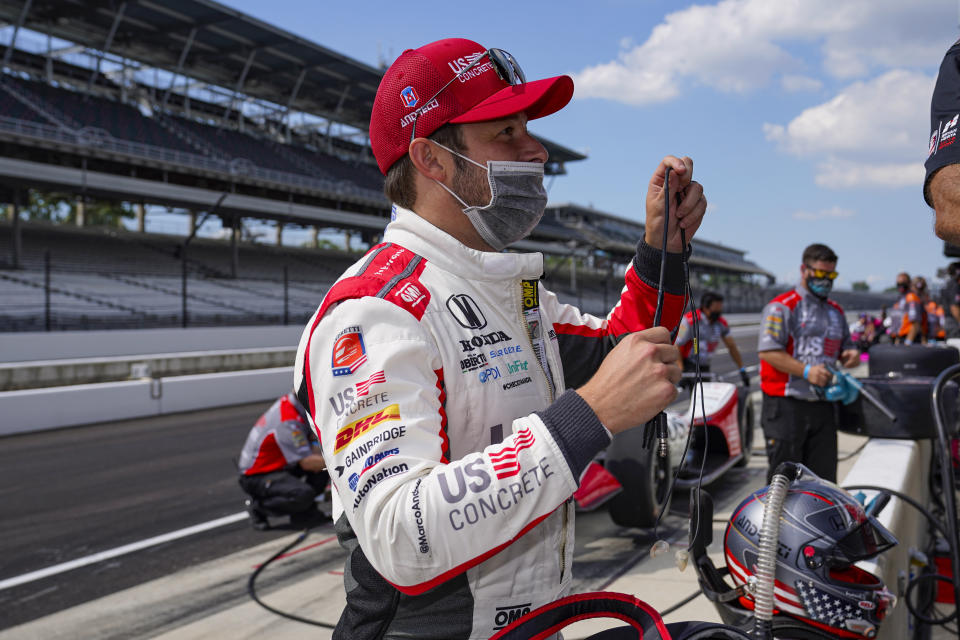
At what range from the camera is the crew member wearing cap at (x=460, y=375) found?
1.18 metres

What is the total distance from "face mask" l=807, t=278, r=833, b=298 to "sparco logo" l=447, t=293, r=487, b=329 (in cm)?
427

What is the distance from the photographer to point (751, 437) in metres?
7.48

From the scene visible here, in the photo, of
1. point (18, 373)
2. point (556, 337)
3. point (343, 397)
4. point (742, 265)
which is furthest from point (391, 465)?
point (742, 265)

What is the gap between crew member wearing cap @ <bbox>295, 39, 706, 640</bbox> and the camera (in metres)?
1.18

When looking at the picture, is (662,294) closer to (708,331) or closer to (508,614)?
(508,614)

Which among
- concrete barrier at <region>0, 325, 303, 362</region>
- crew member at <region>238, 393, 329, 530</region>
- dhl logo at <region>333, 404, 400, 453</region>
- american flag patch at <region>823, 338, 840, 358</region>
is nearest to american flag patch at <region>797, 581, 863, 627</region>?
dhl logo at <region>333, 404, 400, 453</region>

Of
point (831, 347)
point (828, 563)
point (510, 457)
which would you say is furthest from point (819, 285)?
point (510, 457)

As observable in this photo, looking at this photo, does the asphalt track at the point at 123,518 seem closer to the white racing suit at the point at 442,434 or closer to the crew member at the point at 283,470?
the crew member at the point at 283,470

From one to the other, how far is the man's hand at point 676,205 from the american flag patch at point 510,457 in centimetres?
74

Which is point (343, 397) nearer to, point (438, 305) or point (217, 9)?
point (438, 305)

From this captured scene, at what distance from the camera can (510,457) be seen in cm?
119

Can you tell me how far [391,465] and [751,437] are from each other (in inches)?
275

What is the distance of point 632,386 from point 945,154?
32.1 inches

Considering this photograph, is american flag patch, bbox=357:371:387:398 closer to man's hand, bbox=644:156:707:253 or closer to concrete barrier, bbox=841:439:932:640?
man's hand, bbox=644:156:707:253
